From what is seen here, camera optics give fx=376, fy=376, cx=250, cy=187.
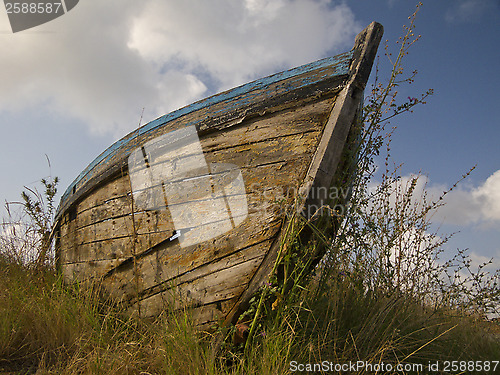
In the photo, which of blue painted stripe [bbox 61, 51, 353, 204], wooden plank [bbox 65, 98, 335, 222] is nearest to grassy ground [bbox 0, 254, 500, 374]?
wooden plank [bbox 65, 98, 335, 222]

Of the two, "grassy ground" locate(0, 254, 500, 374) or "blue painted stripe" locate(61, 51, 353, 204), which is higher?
"blue painted stripe" locate(61, 51, 353, 204)

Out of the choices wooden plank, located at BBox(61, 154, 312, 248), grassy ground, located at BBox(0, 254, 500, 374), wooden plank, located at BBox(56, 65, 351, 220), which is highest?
wooden plank, located at BBox(56, 65, 351, 220)

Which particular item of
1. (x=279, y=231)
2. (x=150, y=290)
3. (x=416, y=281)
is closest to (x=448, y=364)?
(x=416, y=281)

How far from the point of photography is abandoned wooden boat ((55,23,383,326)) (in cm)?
231

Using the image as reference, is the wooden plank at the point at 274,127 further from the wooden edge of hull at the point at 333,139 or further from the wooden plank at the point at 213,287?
the wooden plank at the point at 213,287

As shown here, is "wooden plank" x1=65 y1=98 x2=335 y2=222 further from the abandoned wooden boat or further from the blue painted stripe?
the blue painted stripe

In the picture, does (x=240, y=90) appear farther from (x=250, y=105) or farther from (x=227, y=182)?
(x=227, y=182)

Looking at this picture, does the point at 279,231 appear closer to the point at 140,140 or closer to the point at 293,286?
the point at 293,286

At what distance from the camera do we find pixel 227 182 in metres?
2.51

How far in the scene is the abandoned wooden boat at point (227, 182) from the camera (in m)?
2.31

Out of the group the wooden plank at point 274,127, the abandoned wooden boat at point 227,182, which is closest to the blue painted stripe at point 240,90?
the abandoned wooden boat at point 227,182

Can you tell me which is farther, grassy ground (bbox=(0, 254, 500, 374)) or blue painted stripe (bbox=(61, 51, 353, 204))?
blue painted stripe (bbox=(61, 51, 353, 204))

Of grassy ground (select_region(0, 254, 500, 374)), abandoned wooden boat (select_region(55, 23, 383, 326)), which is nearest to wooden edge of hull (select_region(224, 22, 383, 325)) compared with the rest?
abandoned wooden boat (select_region(55, 23, 383, 326))

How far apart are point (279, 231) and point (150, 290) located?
116cm
